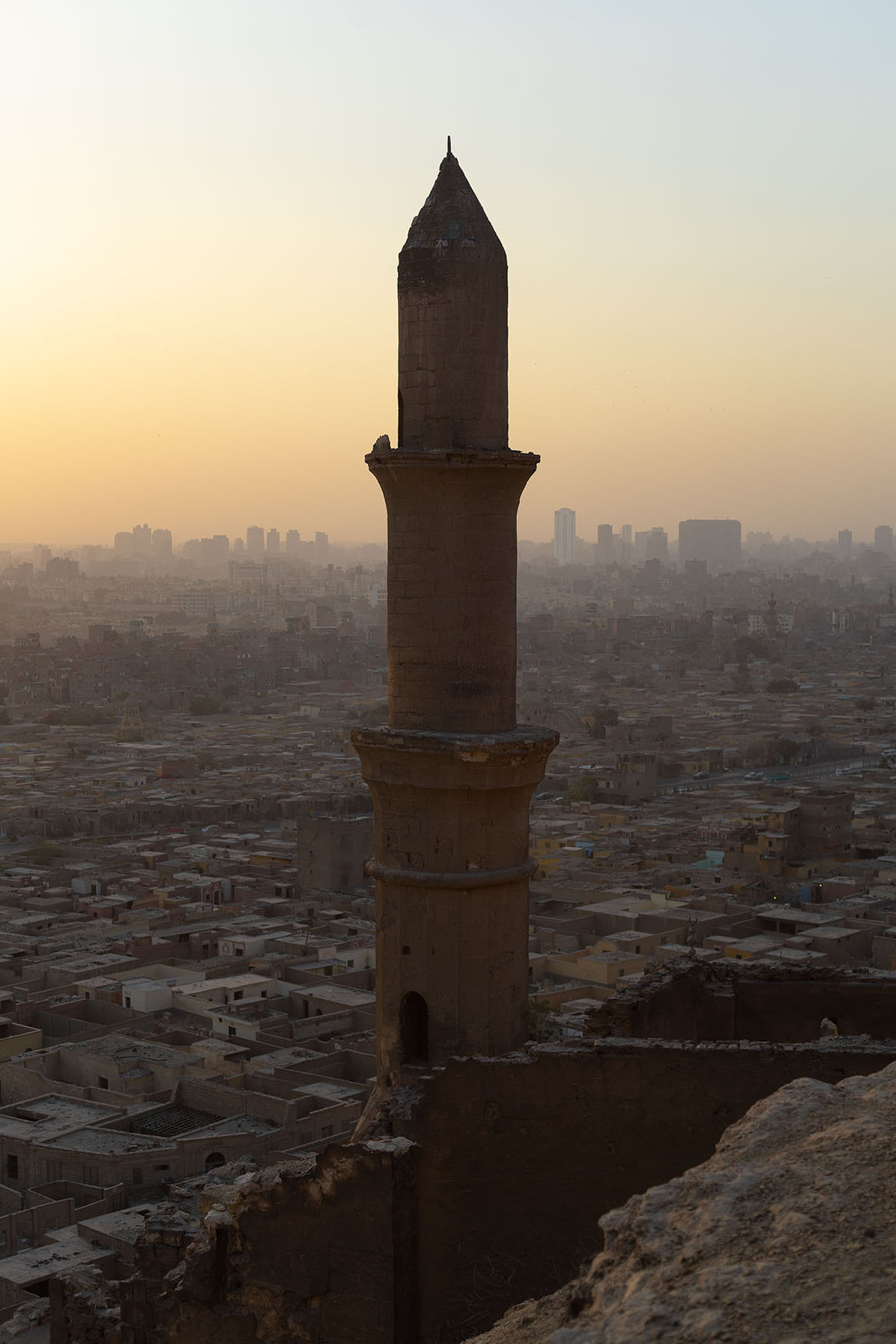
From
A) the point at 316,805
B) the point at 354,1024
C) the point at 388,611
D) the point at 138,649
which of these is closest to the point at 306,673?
the point at 138,649

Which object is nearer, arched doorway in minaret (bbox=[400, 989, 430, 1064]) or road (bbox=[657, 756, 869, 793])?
arched doorway in minaret (bbox=[400, 989, 430, 1064])

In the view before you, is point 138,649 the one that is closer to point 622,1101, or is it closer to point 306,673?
point 306,673

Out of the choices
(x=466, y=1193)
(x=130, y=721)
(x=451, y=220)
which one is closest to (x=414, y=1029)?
(x=466, y=1193)

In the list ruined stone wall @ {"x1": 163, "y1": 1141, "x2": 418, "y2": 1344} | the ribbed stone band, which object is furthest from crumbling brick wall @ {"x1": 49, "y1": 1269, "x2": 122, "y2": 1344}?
the ribbed stone band

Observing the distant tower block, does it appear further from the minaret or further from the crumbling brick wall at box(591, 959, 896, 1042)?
the crumbling brick wall at box(591, 959, 896, 1042)

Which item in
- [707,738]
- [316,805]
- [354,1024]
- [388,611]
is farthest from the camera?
[707,738]

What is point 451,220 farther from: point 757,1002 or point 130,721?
point 130,721

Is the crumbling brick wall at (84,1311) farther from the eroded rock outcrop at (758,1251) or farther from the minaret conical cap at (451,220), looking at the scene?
the minaret conical cap at (451,220)

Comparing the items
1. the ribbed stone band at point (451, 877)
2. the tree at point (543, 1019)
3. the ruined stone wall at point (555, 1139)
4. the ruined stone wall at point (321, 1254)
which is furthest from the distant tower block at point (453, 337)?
the tree at point (543, 1019)
